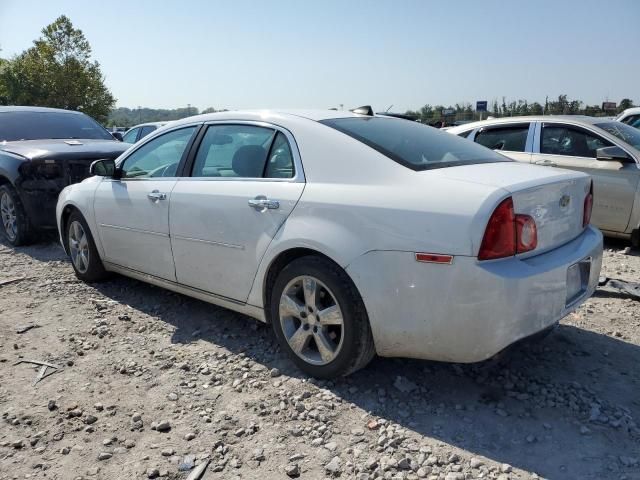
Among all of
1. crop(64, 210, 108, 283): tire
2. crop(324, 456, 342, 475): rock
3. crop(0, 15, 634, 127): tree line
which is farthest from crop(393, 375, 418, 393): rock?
crop(0, 15, 634, 127): tree line

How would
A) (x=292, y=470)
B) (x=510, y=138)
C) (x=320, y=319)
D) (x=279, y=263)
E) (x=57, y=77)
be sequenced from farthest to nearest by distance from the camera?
(x=57, y=77)
(x=510, y=138)
(x=279, y=263)
(x=320, y=319)
(x=292, y=470)

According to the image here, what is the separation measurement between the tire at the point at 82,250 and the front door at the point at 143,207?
0.75 feet

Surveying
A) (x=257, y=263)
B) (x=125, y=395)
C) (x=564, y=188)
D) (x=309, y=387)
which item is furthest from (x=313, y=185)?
(x=125, y=395)

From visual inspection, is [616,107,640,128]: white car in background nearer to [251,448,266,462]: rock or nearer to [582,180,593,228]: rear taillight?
[582,180,593,228]: rear taillight

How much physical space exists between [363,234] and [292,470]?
3.79 ft

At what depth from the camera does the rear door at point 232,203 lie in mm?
3221

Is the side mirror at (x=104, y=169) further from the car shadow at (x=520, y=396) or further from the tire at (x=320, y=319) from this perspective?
the tire at (x=320, y=319)

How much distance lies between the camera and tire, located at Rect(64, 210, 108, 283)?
4871 mm

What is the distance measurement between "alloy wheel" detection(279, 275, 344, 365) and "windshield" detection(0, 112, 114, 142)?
5594 mm

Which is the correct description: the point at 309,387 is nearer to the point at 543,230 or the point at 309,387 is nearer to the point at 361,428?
the point at 361,428

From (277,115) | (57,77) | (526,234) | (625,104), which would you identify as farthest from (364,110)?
(57,77)

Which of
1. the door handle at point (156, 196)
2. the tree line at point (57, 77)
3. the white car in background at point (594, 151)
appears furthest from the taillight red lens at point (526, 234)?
the tree line at point (57, 77)

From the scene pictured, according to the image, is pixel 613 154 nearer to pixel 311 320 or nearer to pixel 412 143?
pixel 412 143

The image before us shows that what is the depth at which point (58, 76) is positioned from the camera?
42094mm
